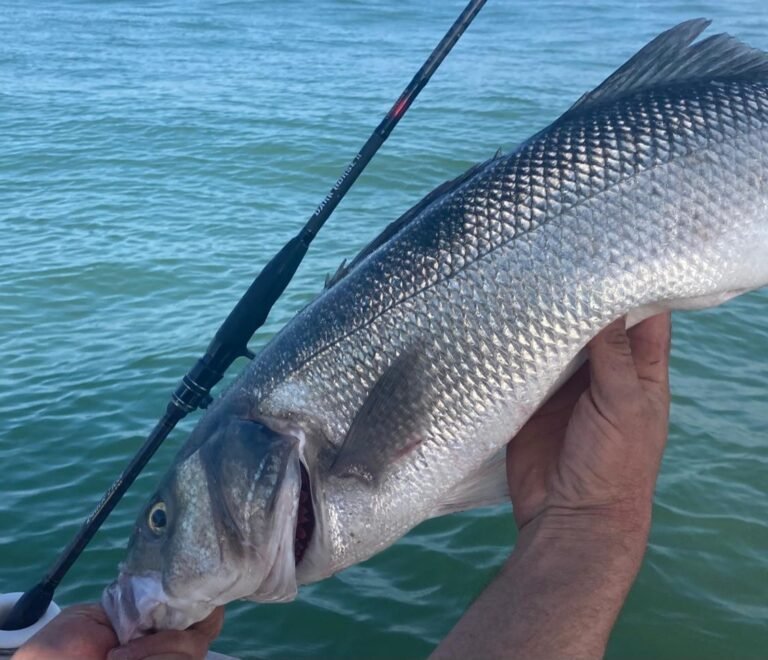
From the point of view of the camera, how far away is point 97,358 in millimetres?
7262

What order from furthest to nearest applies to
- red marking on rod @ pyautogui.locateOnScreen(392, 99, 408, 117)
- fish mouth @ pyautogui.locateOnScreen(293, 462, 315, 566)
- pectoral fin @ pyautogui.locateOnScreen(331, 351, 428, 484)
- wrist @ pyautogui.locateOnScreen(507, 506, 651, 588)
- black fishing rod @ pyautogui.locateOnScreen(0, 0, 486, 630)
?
red marking on rod @ pyautogui.locateOnScreen(392, 99, 408, 117) < black fishing rod @ pyautogui.locateOnScreen(0, 0, 486, 630) < fish mouth @ pyautogui.locateOnScreen(293, 462, 315, 566) < pectoral fin @ pyautogui.locateOnScreen(331, 351, 428, 484) < wrist @ pyautogui.locateOnScreen(507, 506, 651, 588)

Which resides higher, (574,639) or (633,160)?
(633,160)

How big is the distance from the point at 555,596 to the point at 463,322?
2.39 ft

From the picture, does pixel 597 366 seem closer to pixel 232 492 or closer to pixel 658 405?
pixel 658 405

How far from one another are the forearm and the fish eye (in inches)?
36.3

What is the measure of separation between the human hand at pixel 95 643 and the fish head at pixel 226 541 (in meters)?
0.06

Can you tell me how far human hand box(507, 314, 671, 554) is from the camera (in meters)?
2.34

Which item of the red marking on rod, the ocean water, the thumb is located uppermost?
the red marking on rod

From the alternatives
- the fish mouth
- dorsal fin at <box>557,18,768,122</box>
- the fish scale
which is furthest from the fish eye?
dorsal fin at <box>557,18,768,122</box>

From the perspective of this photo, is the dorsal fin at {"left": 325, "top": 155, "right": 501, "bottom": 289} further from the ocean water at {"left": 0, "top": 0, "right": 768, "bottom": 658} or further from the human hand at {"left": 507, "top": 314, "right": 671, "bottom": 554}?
the ocean water at {"left": 0, "top": 0, "right": 768, "bottom": 658}

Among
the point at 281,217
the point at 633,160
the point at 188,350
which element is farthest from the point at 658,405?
the point at 281,217

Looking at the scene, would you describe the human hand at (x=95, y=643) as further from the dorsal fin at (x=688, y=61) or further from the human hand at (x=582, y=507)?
the dorsal fin at (x=688, y=61)

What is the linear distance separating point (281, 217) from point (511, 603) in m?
9.04

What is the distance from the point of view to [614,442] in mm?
2375
